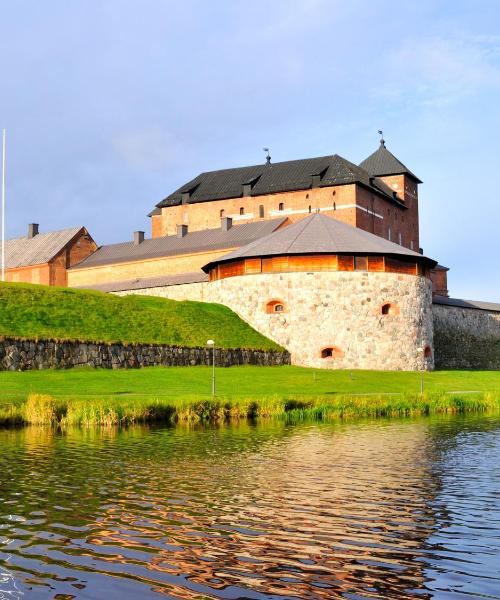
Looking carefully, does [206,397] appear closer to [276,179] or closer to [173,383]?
[173,383]

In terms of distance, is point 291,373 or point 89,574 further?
point 291,373

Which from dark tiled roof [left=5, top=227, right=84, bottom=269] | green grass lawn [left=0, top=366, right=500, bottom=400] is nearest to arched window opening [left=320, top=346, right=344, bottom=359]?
green grass lawn [left=0, top=366, right=500, bottom=400]

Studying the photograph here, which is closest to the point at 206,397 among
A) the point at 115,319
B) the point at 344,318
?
the point at 115,319

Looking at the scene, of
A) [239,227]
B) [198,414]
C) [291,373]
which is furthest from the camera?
[239,227]

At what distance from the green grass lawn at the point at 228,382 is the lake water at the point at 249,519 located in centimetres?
827

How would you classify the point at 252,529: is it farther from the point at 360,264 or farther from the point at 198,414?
the point at 360,264

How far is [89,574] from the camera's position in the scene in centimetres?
808

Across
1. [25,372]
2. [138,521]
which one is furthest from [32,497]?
[25,372]

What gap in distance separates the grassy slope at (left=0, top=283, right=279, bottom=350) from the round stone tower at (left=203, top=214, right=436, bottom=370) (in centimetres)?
180

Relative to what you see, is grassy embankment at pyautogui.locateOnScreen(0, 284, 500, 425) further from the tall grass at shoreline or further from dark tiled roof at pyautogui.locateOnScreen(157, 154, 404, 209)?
dark tiled roof at pyautogui.locateOnScreen(157, 154, 404, 209)

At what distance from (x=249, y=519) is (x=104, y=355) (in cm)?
2439

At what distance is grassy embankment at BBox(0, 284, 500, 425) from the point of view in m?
23.6

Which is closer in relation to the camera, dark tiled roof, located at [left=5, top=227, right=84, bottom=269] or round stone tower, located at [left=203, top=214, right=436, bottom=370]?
round stone tower, located at [left=203, top=214, right=436, bottom=370]

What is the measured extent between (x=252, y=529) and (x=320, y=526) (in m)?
0.84
